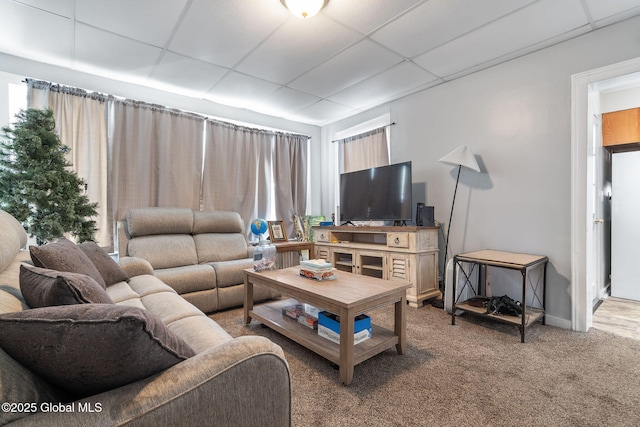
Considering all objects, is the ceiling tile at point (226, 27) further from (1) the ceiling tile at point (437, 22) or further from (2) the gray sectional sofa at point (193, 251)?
(2) the gray sectional sofa at point (193, 251)

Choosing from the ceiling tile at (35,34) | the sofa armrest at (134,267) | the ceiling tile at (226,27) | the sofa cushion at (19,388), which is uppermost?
the ceiling tile at (35,34)

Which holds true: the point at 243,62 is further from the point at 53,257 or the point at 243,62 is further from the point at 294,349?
the point at 294,349

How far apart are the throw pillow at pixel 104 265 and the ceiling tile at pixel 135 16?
5.58 feet

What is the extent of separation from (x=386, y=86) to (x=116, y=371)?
3.55m

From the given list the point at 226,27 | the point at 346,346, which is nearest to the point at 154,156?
the point at 226,27

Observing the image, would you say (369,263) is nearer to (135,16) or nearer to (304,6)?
(304,6)

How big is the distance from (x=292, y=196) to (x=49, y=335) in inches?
157

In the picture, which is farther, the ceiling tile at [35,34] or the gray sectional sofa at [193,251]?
the gray sectional sofa at [193,251]

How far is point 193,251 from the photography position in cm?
315

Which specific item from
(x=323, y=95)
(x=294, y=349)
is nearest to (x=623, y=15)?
(x=323, y=95)

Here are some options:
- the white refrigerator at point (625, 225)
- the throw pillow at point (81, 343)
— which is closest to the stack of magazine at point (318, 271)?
the throw pillow at point (81, 343)

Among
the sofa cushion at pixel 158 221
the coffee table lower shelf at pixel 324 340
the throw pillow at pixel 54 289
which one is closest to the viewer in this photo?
the throw pillow at pixel 54 289

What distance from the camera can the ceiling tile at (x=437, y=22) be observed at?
205 cm

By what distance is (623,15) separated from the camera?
2.13 m
